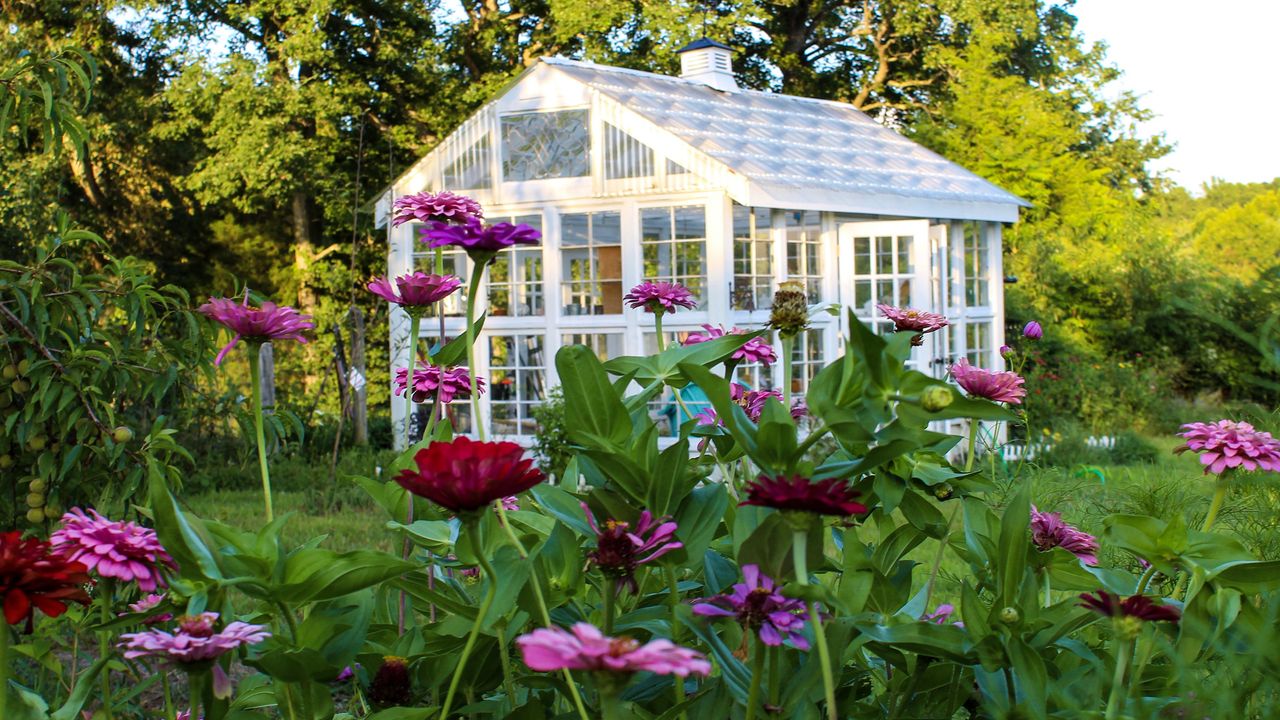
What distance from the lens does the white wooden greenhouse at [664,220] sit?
8516 millimetres

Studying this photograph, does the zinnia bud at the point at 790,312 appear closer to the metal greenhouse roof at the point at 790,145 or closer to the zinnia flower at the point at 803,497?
the zinnia flower at the point at 803,497

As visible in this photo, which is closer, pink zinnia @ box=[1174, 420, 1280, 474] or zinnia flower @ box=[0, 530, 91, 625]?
zinnia flower @ box=[0, 530, 91, 625]

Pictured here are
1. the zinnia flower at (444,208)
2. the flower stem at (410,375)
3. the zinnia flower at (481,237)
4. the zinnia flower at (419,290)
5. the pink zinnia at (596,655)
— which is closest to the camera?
the pink zinnia at (596,655)

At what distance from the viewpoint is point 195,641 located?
0.93m

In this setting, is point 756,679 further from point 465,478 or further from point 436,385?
point 436,385

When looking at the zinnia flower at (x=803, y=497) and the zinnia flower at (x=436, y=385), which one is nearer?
the zinnia flower at (x=803, y=497)

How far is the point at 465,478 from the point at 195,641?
256 mm

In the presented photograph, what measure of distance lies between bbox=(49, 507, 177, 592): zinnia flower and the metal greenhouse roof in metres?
7.09

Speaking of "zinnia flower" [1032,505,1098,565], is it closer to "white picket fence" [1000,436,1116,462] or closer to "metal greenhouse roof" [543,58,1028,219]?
"metal greenhouse roof" [543,58,1028,219]

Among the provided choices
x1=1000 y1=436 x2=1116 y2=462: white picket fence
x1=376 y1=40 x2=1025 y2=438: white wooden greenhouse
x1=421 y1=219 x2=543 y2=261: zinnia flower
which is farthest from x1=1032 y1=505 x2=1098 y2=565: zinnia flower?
x1=1000 y1=436 x2=1116 y2=462: white picket fence

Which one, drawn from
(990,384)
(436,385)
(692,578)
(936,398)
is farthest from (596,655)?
(436,385)

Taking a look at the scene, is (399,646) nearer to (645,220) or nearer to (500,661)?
(500,661)

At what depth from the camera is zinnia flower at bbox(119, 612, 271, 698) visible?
0.92 meters

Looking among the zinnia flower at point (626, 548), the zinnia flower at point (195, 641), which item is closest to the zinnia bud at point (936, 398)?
the zinnia flower at point (626, 548)
